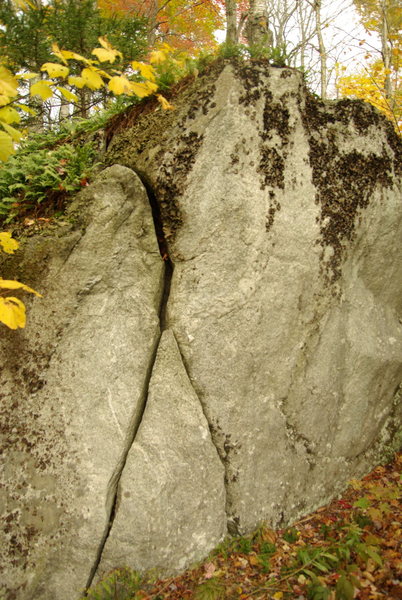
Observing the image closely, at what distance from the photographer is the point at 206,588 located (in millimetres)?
3656

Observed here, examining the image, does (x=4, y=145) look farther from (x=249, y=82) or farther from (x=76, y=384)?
(x=249, y=82)

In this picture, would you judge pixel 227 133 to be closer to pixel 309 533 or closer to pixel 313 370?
pixel 313 370

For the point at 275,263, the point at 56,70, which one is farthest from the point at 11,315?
the point at 275,263

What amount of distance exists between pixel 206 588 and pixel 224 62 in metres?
5.13

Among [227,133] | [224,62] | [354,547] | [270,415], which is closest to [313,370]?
[270,415]

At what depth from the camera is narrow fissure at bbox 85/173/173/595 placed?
12.4ft

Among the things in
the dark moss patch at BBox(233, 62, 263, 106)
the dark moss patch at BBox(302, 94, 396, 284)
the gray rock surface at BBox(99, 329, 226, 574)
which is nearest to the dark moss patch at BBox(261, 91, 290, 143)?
the dark moss patch at BBox(233, 62, 263, 106)

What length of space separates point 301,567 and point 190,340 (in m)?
2.30

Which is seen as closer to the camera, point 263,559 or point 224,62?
point 263,559

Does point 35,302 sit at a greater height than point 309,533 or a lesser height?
greater

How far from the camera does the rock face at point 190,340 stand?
379cm

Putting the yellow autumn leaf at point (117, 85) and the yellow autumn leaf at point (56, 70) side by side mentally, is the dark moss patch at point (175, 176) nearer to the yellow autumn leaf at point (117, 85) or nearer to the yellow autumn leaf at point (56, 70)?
the yellow autumn leaf at point (117, 85)

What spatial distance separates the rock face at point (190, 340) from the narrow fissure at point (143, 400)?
2 centimetres

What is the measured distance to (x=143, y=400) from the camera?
4.12 m
